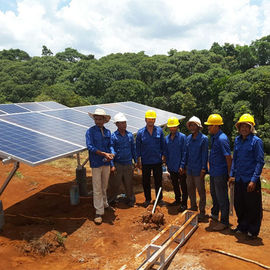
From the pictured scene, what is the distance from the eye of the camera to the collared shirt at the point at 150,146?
23.2 ft

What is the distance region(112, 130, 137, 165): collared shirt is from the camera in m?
6.99

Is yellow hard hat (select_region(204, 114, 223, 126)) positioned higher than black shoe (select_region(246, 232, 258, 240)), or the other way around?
yellow hard hat (select_region(204, 114, 223, 126))

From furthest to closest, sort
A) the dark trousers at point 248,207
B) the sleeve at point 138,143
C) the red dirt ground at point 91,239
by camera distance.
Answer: the sleeve at point 138,143, the dark trousers at point 248,207, the red dirt ground at point 91,239

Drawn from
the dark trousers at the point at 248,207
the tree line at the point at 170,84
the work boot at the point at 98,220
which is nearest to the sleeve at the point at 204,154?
the dark trousers at the point at 248,207

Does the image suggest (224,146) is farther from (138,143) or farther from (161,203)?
(161,203)

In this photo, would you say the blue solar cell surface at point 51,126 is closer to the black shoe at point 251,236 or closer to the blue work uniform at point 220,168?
the blue work uniform at point 220,168

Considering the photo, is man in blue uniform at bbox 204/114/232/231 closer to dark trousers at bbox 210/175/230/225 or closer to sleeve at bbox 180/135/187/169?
dark trousers at bbox 210/175/230/225

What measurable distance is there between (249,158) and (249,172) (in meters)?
0.26

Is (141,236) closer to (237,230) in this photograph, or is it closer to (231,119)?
(237,230)

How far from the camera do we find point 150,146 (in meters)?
7.07

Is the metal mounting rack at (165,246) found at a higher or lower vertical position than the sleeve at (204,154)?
lower

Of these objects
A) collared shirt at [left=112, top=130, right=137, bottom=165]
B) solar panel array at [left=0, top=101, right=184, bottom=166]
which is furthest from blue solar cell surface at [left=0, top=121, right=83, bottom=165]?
collared shirt at [left=112, top=130, right=137, bottom=165]

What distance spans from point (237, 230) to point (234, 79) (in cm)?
2831

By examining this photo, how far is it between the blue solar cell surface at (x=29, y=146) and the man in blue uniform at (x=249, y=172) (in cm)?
344
